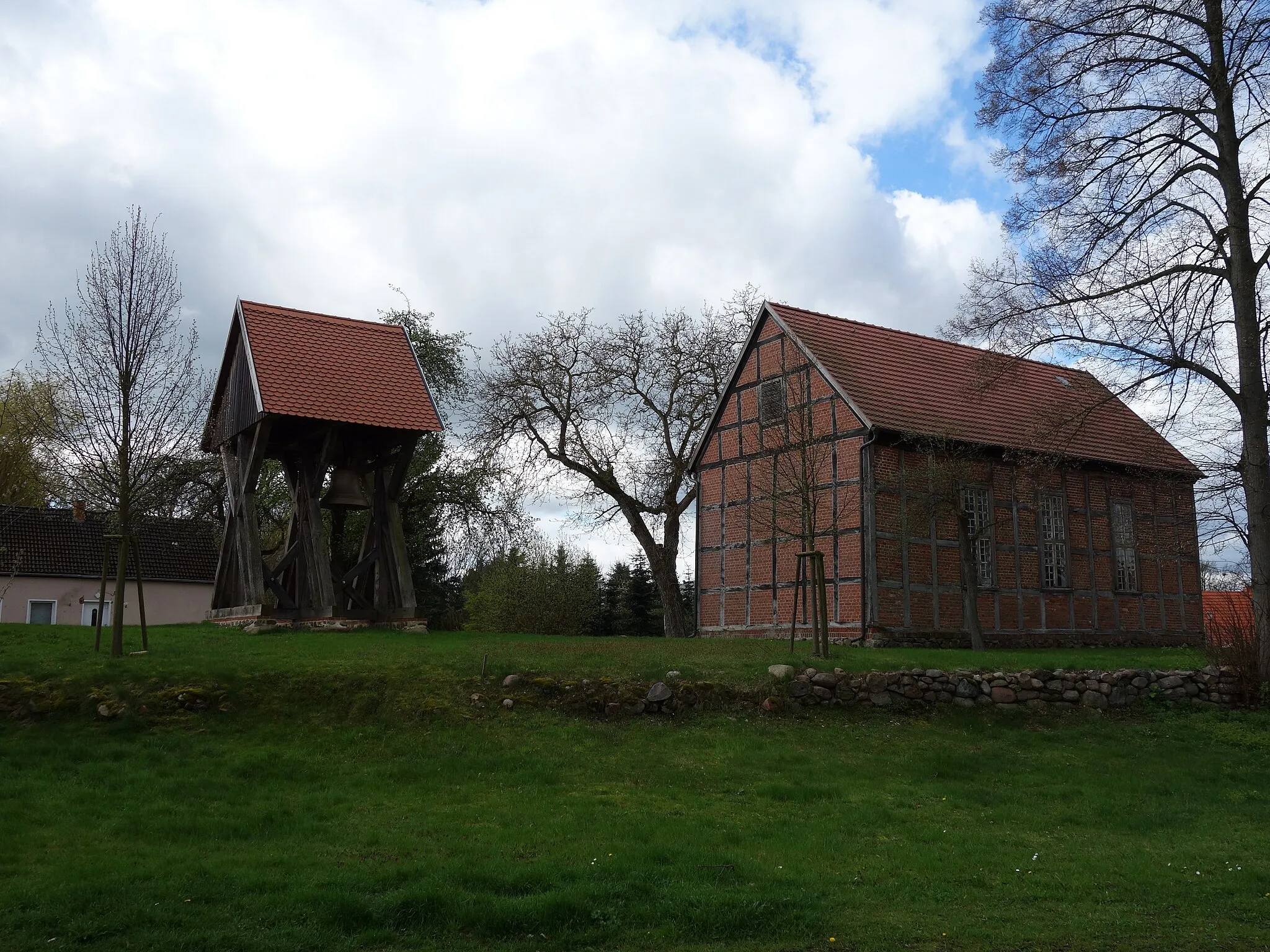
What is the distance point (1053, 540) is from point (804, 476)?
24.3 ft

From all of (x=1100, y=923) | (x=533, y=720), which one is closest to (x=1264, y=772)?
(x=1100, y=923)

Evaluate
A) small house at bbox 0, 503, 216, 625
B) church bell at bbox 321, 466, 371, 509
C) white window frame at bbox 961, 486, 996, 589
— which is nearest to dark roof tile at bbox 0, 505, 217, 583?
small house at bbox 0, 503, 216, 625

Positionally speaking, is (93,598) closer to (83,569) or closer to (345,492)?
(83,569)

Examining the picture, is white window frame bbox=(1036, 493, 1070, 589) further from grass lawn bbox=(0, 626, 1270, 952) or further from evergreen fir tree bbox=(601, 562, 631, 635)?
evergreen fir tree bbox=(601, 562, 631, 635)

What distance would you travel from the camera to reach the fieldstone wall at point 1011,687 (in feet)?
48.7

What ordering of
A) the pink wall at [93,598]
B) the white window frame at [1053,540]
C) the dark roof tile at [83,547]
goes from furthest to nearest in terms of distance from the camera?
the pink wall at [93,598] → the dark roof tile at [83,547] → the white window frame at [1053,540]

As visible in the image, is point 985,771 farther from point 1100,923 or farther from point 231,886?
point 231,886

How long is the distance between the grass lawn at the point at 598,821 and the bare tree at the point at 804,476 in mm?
6192

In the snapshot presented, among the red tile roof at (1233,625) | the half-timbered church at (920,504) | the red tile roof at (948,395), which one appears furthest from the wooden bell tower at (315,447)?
the red tile roof at (1233,625)

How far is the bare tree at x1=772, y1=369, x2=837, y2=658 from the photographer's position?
22.1 meters

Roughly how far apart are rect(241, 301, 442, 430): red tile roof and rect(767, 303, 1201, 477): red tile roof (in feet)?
29.7

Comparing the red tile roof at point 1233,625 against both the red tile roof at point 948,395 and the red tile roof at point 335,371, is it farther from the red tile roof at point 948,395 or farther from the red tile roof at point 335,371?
the red tile roof at point 335,371

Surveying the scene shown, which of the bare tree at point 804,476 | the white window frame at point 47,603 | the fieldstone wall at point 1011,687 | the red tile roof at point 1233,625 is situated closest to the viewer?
the fieldstone wall at point 1011,687

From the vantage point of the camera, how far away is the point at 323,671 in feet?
45.6
